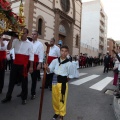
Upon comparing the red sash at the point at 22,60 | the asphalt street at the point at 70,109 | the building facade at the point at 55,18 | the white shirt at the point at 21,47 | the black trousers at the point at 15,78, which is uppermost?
the building facade at the point at 55,18

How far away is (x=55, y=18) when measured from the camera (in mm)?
26812

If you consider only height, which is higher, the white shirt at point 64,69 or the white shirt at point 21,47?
the white shirt at point 21,47

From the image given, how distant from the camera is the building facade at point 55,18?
22.6m

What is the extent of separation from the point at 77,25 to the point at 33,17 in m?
12.4

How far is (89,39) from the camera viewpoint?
212 feet

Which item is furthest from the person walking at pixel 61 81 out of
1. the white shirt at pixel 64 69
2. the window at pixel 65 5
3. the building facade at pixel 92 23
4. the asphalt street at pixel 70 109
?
the building facade at pixel 92 23

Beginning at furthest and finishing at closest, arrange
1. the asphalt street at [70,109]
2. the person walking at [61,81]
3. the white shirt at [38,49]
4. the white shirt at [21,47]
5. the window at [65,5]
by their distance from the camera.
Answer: the window at [65,5]
the white shirt at [38,49]
the white shirt at [21,47]
the asphalt street at [70,109]
the person walking at [61,81]

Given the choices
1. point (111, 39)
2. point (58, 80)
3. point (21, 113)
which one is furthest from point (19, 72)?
point (111, 39)

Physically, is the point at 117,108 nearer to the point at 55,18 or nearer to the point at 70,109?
the point at 70,109

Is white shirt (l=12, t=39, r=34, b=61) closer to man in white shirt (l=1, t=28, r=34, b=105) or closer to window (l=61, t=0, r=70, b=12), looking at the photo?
man in white shirt (l=1, t=28, r=34, b=105)

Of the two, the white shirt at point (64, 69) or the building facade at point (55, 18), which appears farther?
the building facade at point (55, 18)

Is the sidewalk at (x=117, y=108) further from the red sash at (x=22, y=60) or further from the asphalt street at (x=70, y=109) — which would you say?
the red sash at (x=22, y=60)

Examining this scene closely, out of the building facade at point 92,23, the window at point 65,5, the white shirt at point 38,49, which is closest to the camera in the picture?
the white shirt at point 38,49

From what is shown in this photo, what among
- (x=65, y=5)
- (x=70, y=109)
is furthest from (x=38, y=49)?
(x=65, y=5)
